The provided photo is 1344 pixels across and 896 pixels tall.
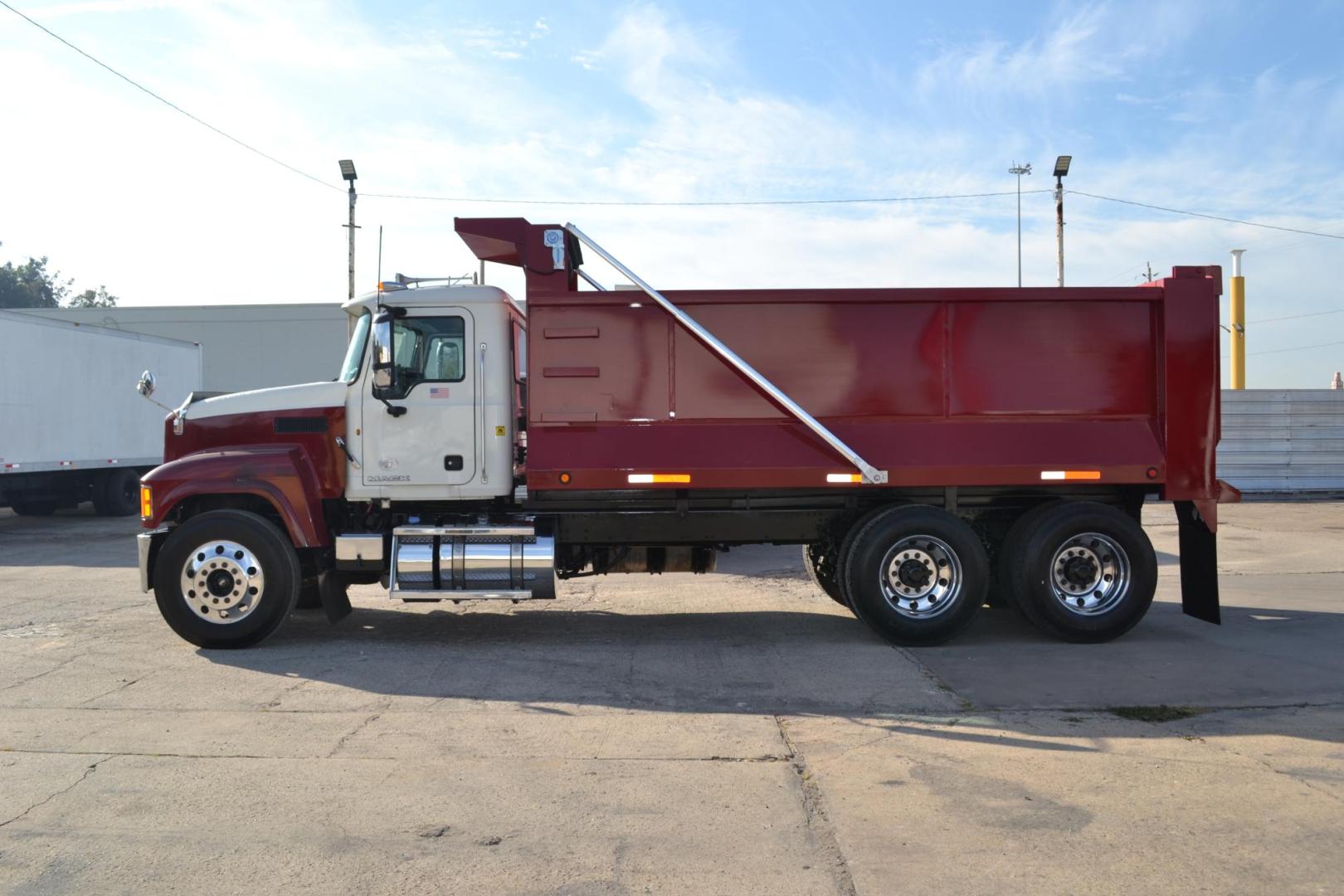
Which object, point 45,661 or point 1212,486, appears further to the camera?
point 1212,486

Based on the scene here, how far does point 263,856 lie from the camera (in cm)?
411

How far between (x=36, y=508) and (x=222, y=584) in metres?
15.7

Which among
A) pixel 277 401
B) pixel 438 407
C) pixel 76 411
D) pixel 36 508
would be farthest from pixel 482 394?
pixel 36 508

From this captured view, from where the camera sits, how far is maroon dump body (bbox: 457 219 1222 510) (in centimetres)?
801

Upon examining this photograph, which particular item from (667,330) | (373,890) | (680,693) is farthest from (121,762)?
(667,330)

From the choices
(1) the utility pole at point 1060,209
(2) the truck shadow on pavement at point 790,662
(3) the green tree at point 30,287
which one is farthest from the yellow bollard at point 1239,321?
(3) the green tree at point 30,287

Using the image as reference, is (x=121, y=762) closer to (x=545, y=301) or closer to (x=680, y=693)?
(x=680, y=693)

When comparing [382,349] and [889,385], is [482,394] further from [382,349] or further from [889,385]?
[889,385]

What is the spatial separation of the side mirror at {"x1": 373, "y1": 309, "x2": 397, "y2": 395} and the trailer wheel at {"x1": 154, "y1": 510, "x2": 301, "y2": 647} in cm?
150

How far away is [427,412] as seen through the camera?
8219mm

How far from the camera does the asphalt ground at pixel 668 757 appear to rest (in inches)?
158

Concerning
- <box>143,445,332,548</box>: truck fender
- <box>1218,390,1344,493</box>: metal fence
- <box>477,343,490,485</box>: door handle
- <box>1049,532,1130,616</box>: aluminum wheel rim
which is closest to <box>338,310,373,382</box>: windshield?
<box>143,445,332,548</box>: truck fender

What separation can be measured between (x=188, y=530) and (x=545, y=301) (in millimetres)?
3376

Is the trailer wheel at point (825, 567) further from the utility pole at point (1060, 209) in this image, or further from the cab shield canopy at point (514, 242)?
the utility pole at point (1060, 209)
